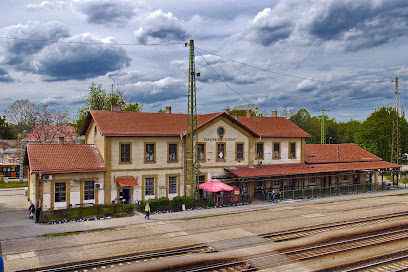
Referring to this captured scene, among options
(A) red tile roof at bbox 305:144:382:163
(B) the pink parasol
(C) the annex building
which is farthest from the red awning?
(A) red tile roof at bbox 305:144:382:163

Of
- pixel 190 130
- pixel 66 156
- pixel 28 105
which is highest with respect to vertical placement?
pixel 28 105

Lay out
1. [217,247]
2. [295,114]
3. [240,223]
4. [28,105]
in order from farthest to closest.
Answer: [295,114], [28,105], [240,223], [217,247]

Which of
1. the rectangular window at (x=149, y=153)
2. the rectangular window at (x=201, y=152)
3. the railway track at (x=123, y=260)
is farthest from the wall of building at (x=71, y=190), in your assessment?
the railway track at (x=123, y=260)

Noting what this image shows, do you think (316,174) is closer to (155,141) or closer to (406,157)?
(155,141)

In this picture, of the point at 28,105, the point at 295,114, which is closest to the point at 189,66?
the point at 28,105

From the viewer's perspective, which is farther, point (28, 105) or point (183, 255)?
point (28, 105)

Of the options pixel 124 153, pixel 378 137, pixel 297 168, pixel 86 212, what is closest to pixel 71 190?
pixel 86 212

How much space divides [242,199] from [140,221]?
10.2 meters

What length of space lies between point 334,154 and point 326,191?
682cm

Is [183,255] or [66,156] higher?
[66,156]

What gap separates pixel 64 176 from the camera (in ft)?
88.9

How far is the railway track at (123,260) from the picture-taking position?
1555cm

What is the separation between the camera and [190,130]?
3195 centimetres

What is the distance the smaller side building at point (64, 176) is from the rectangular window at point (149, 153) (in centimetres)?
367
